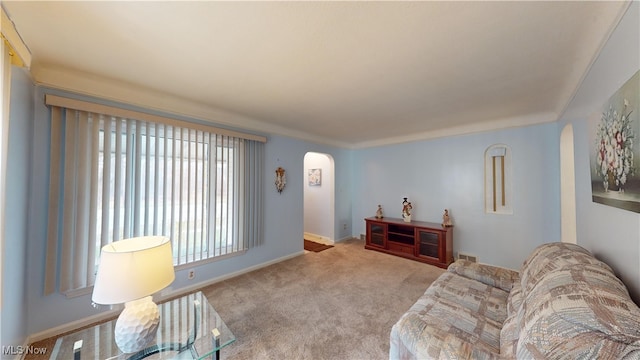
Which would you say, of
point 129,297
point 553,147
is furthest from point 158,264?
point 553,147

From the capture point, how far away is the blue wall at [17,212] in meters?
1.50

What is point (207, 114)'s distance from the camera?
9.48 ft

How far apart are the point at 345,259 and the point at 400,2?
353cm

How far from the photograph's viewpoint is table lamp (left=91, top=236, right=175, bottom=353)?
114 cm

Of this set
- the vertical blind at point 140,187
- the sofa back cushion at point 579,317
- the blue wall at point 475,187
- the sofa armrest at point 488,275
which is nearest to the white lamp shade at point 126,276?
the vertical blind at point 140,187

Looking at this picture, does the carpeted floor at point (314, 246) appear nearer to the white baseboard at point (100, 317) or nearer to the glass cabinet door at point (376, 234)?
the glass cabinet door at point (376, 234)

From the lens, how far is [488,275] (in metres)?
1.97

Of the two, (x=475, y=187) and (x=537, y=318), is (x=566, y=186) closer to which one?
(x=475, y=187)

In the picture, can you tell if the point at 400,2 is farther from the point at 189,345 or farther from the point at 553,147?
the point at 553,147

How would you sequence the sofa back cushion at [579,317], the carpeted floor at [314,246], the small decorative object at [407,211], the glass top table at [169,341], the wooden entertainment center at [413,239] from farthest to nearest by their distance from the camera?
the carpeted floor at [314,246], the small decorative object at [407,211], the wooden entertainment center at [413,239], the glass top table at [169,341], the sofa back cushion at [579,317]

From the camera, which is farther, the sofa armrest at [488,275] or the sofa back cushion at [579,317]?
the sofa armrest at [488,275]

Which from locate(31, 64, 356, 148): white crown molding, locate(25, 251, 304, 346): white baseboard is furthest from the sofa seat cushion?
locate(31, 64, 356, 148): white crown molding

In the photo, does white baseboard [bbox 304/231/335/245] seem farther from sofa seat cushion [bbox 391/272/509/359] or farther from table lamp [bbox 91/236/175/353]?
table lamp [bbox 91/236/175/353]

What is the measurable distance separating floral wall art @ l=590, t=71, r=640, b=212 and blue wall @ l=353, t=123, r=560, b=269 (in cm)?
189
